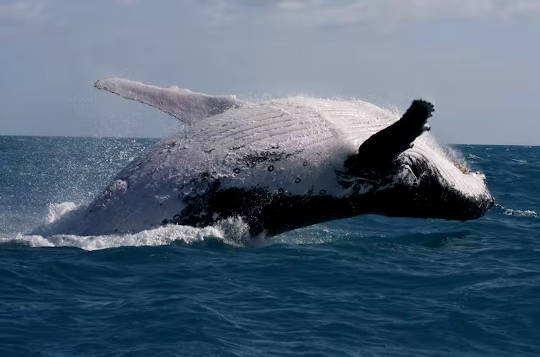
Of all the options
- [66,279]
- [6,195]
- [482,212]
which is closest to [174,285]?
[66,279]

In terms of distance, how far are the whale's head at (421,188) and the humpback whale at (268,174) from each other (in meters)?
0.02

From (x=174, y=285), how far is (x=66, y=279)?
128cm

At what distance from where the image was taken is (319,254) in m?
11.6

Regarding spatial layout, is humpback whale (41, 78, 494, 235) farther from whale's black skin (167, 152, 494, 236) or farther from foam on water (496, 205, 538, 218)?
foam on water (496, 205, 538, 218)

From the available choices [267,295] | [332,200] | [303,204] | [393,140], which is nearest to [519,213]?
[332,200]

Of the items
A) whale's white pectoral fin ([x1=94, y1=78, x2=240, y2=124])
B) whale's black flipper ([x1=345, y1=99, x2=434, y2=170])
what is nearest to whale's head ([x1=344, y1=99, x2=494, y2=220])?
whale's black flipper ([x1=345, y1=99, x2=434, y2=170])

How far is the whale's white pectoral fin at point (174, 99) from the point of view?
11.7 metres

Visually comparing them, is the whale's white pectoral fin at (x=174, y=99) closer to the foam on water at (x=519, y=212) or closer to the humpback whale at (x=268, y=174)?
the humpback whale at (x=268, y=174)

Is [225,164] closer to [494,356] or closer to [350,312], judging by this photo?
[350,312]

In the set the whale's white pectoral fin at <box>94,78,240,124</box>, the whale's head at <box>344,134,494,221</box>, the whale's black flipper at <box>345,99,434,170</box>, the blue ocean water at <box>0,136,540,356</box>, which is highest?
the whale's white pectoral fin at <box>94,78,240,124</box>

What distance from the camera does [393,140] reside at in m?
10.1

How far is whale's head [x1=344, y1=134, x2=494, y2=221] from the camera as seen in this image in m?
11.2

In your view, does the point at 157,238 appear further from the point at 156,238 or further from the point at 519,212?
the point at 519,212

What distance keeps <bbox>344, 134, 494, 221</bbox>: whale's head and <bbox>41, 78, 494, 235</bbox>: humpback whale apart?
2 centimetres
